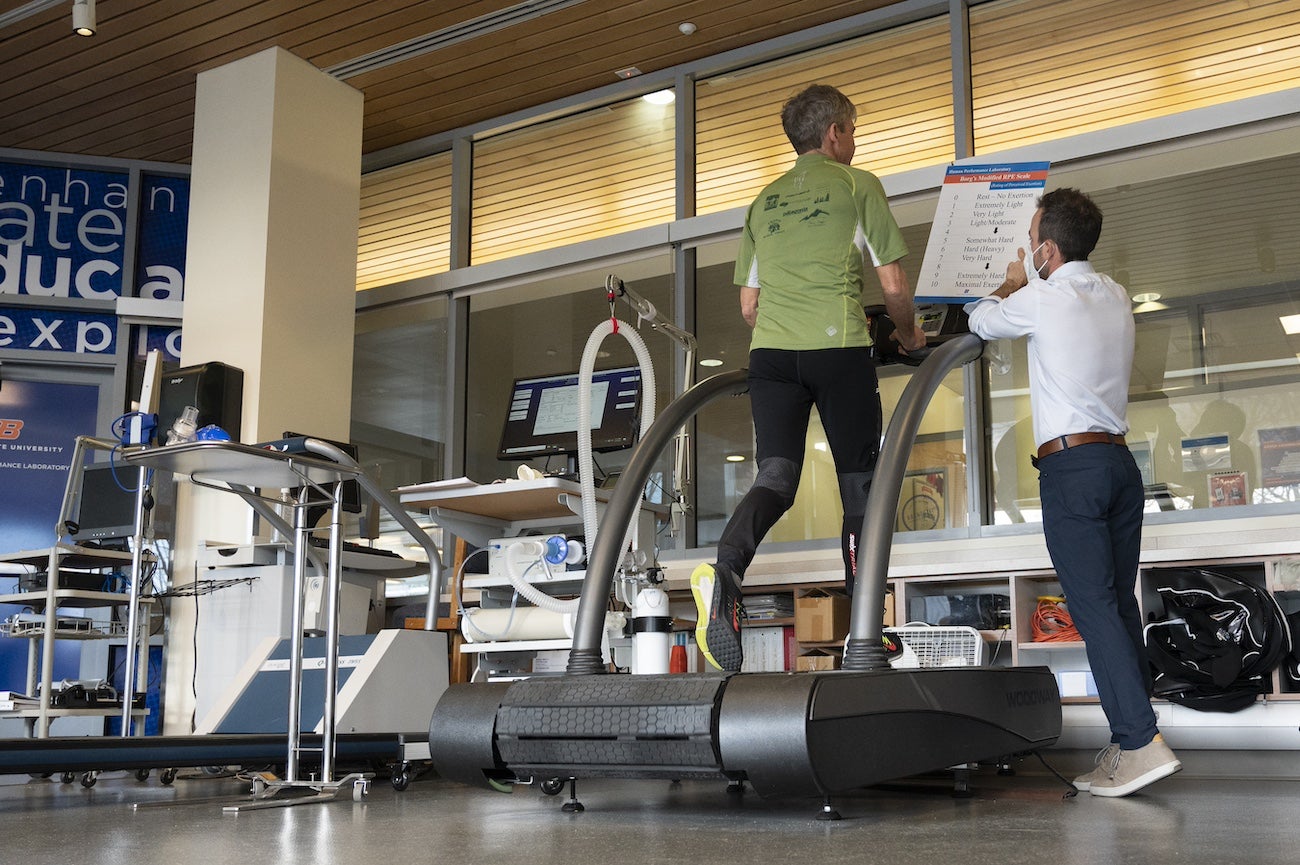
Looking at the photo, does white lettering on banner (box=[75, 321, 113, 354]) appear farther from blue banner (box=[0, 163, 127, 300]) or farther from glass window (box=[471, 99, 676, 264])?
glass window (box=[471, 99, 676, 264])

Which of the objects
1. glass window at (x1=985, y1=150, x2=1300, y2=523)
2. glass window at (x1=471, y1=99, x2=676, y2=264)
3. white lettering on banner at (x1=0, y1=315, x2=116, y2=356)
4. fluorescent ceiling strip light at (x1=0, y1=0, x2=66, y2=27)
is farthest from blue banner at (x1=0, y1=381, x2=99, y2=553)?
glass window at (x1=985, y1=150, x2=1300, y2=523)

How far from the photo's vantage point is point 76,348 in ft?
23.4

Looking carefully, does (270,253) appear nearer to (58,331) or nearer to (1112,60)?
(58,331)

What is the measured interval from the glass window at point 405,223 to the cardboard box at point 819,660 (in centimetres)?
336

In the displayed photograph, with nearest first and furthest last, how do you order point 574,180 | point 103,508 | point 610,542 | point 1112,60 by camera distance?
point 610,542
point 1112,60
point 103,508
point 574,180

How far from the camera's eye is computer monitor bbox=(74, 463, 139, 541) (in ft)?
17.9

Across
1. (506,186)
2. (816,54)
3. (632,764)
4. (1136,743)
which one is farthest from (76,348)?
(1136,743)

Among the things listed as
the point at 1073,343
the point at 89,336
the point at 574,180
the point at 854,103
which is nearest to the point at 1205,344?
the point at 854,103

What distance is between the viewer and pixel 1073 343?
305cm

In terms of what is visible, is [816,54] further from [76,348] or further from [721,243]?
[76,348]

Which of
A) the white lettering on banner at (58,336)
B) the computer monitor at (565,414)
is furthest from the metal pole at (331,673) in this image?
the white lettering on banner at (58,336)

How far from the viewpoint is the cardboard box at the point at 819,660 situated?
4629 millimetres

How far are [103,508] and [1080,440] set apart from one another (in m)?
4.33

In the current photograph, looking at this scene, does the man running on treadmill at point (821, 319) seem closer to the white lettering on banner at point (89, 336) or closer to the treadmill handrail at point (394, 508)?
the treadmill handrail at point (394, 508)
